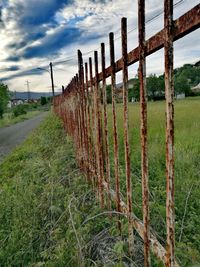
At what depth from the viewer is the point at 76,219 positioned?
127 inches

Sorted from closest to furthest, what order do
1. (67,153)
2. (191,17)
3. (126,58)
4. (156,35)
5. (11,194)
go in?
(191,17)
(156,35)
(126,58)
(11,194)
(67,153)

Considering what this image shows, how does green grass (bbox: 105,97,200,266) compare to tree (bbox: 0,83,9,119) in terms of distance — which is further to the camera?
tree (bbox: 0,83,9,119)

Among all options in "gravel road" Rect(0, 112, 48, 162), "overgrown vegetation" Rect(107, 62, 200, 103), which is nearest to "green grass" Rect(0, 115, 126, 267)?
"overgrown vegetation" Rect(107, 62, 200, 103)

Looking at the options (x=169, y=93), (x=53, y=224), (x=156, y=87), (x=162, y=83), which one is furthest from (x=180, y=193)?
(x=156, y=87)

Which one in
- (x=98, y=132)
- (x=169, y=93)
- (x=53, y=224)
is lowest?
(x=53, y=224)

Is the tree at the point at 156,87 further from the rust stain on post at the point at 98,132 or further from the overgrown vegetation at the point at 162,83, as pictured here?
the rust stain on post at the point at 98,132

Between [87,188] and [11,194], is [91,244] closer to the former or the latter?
[87,188]

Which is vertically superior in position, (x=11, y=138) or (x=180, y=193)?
(x=180, y=193)

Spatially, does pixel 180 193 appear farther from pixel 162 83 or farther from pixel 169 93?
pixel 162 83

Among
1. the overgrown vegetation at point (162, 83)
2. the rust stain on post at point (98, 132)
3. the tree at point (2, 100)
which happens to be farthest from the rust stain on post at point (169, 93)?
the tree at point (2, 100)

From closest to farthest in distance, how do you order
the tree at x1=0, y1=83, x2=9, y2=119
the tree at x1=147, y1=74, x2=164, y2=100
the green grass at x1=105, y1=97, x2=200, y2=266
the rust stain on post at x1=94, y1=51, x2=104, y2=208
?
the green grass at x1=105, y1=97, x2=200, y2=266 < the rust stain on post at x1=94, y1=51, x2=104, y2=208 < the tree at x1=147, y1=74, x2=164, y2=100 < the tree at x1=0, y1=83, x2=9, y2=119

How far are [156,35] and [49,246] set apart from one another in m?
2.20

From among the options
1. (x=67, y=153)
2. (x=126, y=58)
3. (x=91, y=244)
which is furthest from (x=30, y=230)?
(x=67, y=153)

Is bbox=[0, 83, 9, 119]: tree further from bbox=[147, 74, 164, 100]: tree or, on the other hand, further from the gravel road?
the gravel road
